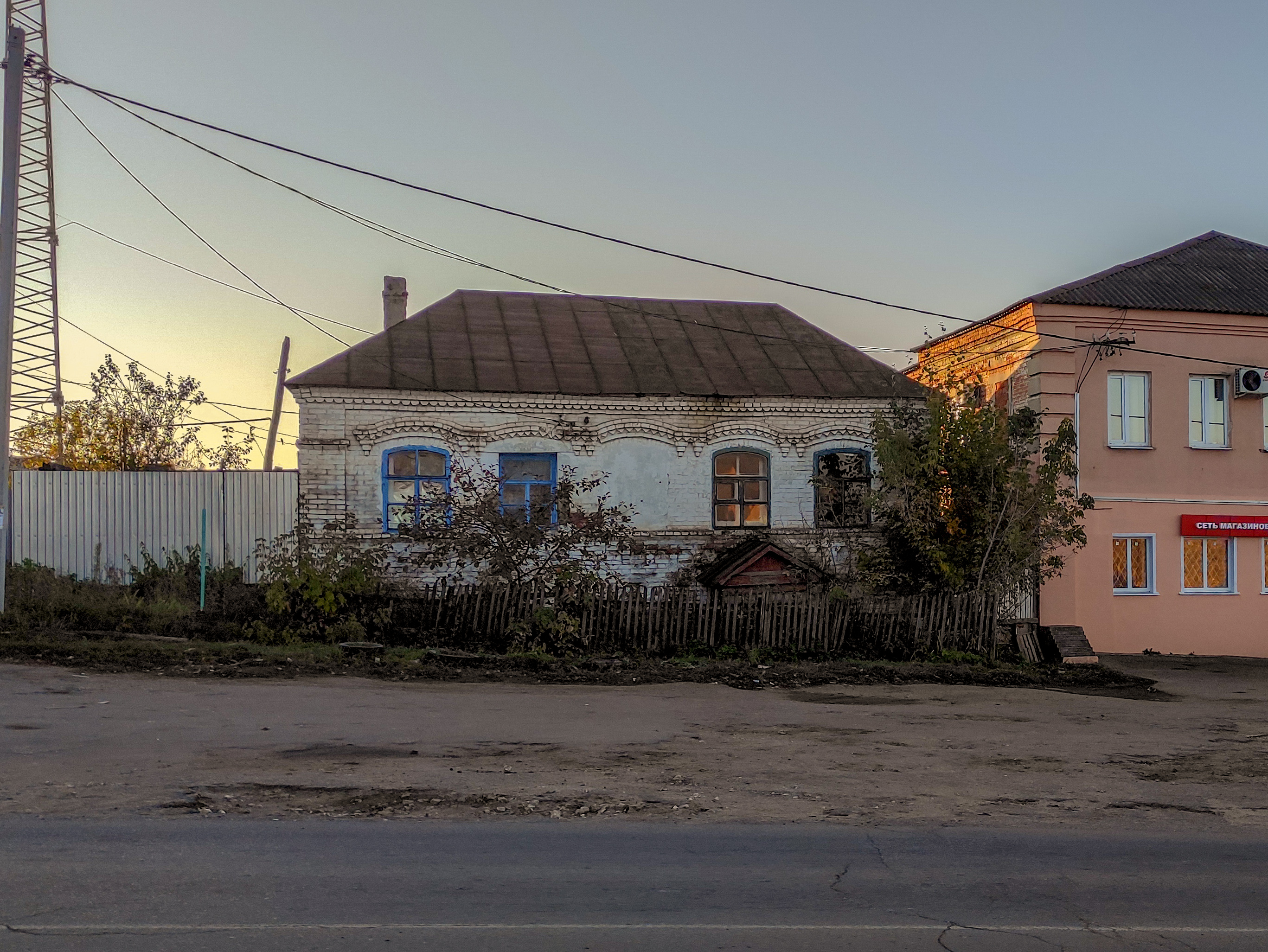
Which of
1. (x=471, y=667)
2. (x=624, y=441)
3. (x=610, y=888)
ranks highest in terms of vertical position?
(x=624, y=441)

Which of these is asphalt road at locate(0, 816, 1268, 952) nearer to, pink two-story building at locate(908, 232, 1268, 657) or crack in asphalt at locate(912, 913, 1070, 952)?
crack in asphalt at locate(912, 913, 1070, 952)

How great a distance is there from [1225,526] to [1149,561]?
1517 mm

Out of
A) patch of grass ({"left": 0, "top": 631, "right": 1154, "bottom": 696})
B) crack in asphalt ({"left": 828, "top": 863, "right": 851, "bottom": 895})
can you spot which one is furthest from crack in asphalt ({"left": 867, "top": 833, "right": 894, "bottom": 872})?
patch of grass ({"left": 0, "top": 631, "right": 1154, "bottom": 696})

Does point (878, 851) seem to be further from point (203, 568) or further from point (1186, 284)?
point (1186, 284)

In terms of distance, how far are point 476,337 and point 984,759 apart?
13.6 m

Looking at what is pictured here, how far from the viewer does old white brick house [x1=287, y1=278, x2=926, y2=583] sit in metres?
18.7

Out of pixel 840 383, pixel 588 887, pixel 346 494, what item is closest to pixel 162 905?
pixel 588 887

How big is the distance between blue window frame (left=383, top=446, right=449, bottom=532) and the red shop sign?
12922 millimetres

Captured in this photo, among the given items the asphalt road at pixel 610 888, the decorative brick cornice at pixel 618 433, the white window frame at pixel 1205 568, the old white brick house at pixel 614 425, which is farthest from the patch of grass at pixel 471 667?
the asphalt road at pixel 610 888

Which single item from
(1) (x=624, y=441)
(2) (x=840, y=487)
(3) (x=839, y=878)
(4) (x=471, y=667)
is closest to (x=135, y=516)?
(4) (x=471, y=667)

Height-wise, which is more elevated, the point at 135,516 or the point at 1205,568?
the point at 135,516

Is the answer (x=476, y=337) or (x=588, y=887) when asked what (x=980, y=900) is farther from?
(x=476, y=337)

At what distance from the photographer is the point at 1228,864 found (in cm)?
636

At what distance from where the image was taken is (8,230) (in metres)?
14.7
